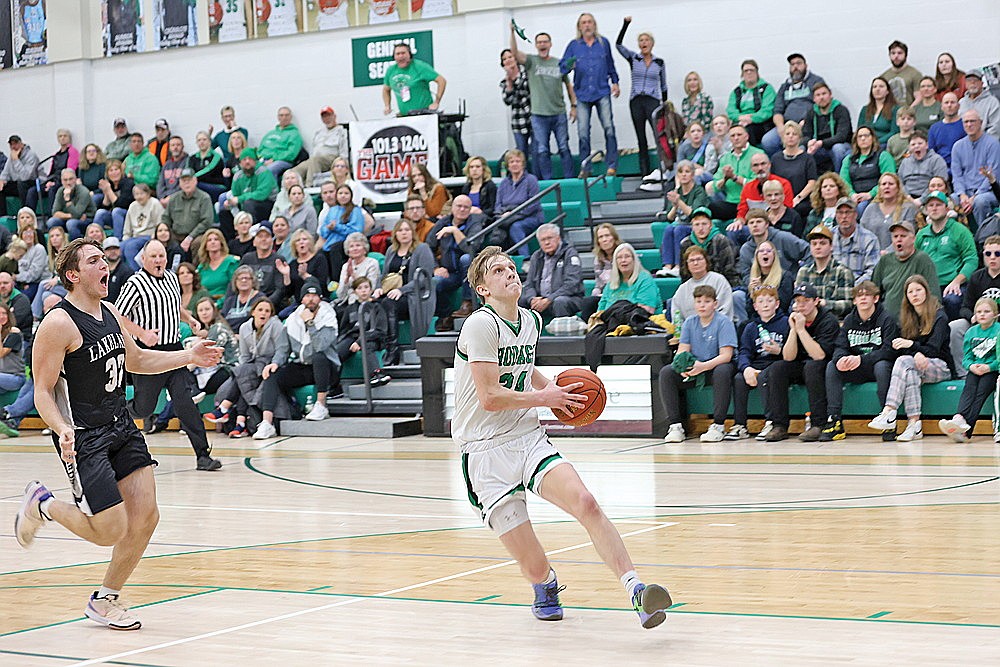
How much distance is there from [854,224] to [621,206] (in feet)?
13.5

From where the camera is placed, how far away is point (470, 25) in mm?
18703

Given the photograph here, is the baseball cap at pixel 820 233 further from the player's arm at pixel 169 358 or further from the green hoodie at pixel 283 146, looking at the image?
the green hoodie at pixel 283 146

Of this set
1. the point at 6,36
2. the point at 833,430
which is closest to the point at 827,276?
the point at 833,430

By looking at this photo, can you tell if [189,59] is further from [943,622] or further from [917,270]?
[943,622]

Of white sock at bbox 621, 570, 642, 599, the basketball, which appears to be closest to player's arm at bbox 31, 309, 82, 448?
the basketball

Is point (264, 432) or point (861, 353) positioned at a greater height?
point (861, 353)

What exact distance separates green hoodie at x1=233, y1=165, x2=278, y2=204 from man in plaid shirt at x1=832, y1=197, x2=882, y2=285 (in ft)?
27.6

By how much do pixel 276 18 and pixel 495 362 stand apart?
1616 centimetres

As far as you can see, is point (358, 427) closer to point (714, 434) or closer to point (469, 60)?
point (714, 434)

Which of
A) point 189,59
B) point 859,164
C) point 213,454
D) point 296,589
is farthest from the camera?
point 189,59

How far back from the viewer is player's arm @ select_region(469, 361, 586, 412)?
16.9ft

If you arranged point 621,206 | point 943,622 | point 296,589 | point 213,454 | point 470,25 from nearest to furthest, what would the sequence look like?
point 943,622, point 296,589, point 213,454, point 621,206, point 470,25

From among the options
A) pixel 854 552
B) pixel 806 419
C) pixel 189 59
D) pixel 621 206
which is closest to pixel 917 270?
pixel 806 419

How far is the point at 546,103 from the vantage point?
665 inches
